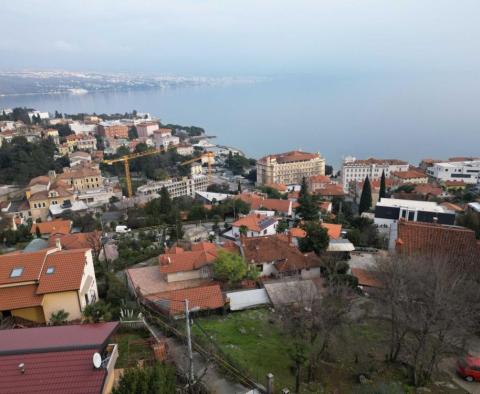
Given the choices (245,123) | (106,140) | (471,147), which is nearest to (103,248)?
(106,140)

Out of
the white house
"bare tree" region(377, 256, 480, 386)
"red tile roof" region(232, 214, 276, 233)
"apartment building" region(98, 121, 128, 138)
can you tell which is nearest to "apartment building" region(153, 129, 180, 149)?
"apartment building" region(98, 121, 128, 138)

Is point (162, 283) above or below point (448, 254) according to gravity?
below

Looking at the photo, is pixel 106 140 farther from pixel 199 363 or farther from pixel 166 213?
pixel 199 363

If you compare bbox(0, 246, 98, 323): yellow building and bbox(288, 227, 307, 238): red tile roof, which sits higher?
bbox(0, 246, 98, 323): yellow building

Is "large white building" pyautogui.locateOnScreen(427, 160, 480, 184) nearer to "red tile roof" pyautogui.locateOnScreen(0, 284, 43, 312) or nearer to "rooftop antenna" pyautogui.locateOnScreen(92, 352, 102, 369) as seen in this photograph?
"red tile roof" pyautogui.locateOnScreen(0, 284, 43, 312)

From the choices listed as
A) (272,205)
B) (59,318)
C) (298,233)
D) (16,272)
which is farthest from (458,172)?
(16,272)

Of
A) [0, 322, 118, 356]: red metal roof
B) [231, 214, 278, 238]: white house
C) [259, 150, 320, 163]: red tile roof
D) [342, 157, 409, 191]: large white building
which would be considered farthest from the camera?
[259, 150, 320, 163]: red tile roof

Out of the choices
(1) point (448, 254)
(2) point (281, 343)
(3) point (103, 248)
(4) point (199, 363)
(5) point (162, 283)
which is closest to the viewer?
(4) point (199, 363)
